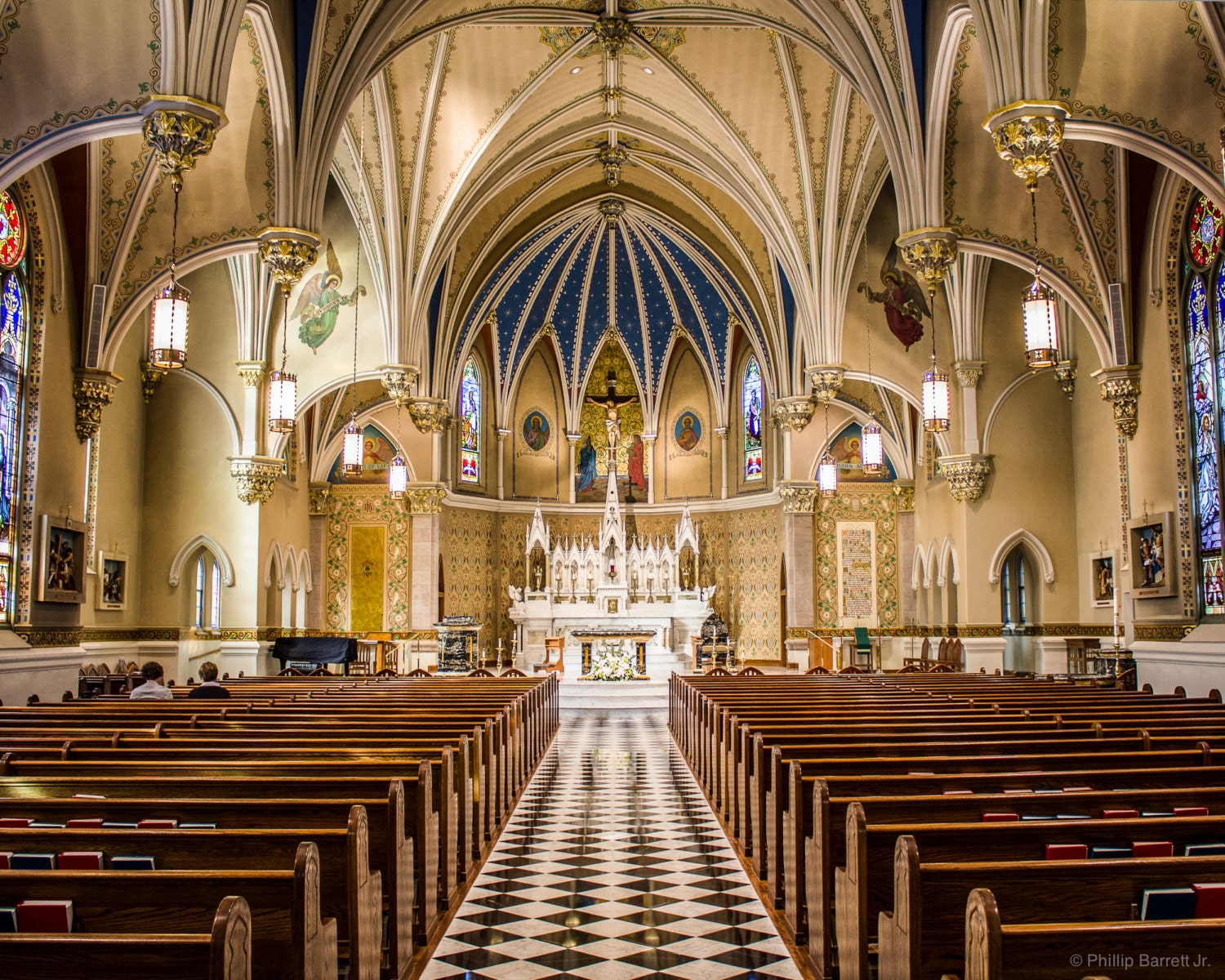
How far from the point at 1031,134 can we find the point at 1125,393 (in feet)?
22.3

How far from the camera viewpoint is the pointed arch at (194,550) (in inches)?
854

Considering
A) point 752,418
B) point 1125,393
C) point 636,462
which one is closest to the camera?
point 1125,393

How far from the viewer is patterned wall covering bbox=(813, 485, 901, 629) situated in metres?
29.9

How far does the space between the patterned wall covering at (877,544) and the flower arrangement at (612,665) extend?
650cm

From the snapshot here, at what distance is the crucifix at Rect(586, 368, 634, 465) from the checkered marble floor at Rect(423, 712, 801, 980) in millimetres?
22534

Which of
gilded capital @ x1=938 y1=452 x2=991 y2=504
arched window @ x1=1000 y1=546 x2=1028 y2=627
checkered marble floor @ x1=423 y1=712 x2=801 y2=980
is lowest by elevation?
checkered marble floor @ x1=423 y1=712 x2=801 y2=980

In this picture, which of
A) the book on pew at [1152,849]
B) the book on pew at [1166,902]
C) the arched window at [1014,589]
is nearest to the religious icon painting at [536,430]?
the arched window at [1014,589]

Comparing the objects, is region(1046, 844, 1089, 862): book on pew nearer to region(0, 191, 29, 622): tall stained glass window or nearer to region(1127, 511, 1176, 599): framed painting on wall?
region(1127, 511, 1176, 599): framed painting on wall

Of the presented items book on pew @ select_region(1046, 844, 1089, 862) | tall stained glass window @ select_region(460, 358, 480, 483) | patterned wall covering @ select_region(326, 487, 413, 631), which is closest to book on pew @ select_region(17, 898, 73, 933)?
book on pew @ select_region(1046, 844, 1089, 862)

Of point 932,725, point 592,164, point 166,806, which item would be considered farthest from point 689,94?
point 166,806

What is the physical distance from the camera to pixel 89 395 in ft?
53.0

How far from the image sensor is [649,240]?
33.1 metres

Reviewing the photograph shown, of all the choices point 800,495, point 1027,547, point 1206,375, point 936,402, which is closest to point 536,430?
point 800,495

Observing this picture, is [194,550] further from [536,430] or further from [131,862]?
[131,862]
